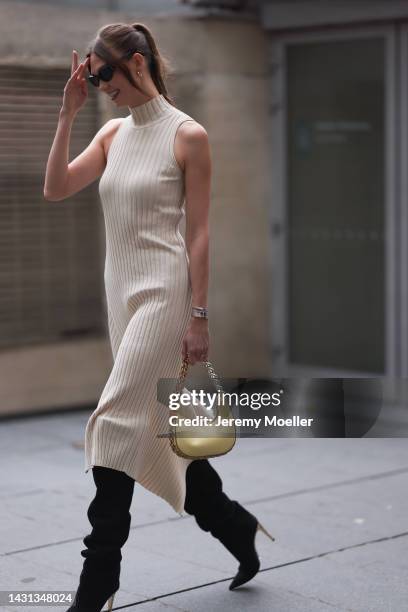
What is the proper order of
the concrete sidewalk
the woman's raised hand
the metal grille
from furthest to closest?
the metal grille, the concrete sidewalk, the woman's raised hand

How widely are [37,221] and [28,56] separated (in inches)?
44.3

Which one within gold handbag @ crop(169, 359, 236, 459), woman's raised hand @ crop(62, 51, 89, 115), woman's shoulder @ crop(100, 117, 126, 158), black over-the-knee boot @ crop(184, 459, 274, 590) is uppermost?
woman's raised hand @ crop(62, 51, 89, 115)

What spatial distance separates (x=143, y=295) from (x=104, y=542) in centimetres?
82

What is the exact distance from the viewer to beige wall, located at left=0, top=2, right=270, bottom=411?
29.3 feet

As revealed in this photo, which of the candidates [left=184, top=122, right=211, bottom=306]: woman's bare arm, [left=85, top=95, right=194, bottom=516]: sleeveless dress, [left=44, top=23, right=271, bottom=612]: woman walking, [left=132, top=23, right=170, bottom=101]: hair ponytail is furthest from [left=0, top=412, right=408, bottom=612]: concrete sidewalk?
[left=132, top=23, right=170, bottom=101]: hair ponytail

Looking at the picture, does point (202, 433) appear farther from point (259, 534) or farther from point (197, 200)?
point (259, 534)

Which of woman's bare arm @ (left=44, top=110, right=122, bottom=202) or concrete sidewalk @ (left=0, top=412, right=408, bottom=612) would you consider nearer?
woman's bare arm @ (left=44, top=110, right=122, bottom=202)

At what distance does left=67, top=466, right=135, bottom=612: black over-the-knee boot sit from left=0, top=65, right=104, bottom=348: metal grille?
4.43m

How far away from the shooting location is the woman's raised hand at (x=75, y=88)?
157 inches

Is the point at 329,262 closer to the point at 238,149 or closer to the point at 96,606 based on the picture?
the point at 238,149

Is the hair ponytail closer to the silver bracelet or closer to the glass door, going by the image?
the silver bracelet

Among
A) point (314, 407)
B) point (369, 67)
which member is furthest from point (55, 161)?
point (369, 67)

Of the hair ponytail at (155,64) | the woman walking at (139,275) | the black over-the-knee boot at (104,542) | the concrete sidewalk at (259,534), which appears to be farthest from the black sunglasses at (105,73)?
the concrete sidewalk at (259,534)

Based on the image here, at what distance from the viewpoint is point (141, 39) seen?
4.03m
